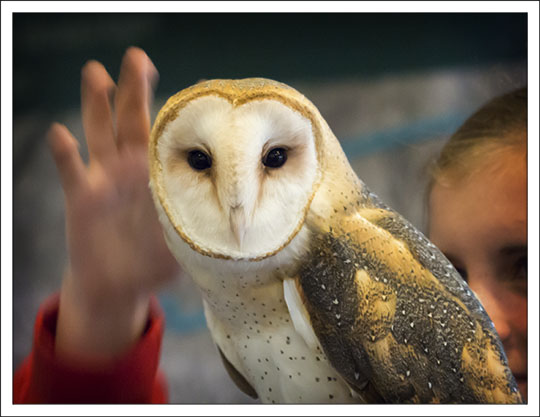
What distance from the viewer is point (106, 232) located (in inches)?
45.9

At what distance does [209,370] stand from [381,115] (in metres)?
0.66

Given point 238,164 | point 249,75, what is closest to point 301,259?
point 238,164

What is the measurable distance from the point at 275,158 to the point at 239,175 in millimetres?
77

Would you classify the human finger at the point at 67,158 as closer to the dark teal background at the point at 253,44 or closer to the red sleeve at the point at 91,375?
the dark teal background at the point at 253,44

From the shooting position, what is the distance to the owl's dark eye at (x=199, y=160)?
936mm

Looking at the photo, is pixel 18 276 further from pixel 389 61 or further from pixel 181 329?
pixel 389 61

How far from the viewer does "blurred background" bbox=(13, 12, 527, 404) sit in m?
1.16

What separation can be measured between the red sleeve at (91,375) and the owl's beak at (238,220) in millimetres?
359

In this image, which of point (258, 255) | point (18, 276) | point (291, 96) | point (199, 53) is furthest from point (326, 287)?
point (18, 276)

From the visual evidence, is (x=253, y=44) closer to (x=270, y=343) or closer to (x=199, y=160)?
(x=199, y=160)

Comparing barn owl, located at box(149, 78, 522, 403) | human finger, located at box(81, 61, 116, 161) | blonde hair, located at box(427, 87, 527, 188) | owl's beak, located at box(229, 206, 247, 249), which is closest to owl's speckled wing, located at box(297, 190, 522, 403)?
barn owl, located at box(149, 78, 522, 403)

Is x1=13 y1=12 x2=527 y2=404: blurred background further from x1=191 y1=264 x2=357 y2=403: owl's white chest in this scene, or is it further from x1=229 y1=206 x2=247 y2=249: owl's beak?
x1=229 y1=206 x2=247 y2=249: owl's beak

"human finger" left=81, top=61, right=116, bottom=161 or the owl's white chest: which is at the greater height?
"human finger" left=81, top=61, right=116, bottom=161

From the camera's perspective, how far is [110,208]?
1.17 m
